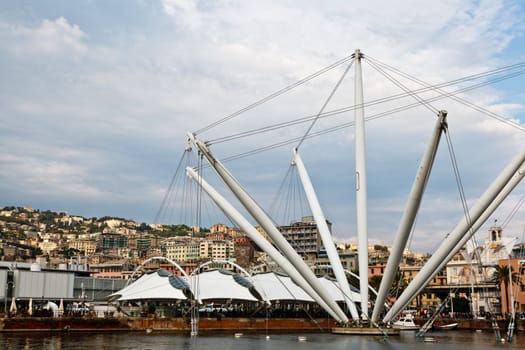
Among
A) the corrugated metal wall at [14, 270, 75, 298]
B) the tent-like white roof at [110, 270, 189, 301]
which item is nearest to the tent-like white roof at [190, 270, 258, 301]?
the tent-like white roof at [110, 270, 189, 301]

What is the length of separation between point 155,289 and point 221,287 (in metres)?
8.19

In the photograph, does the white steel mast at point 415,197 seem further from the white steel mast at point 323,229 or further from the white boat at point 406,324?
the white boat at point 406,324

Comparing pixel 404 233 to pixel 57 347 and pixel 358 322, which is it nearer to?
pixel 358 322

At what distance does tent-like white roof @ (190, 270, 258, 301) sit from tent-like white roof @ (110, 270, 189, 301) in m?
2.07

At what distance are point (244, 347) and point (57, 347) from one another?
11639 millimetres

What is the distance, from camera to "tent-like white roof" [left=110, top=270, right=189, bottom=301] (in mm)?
70562

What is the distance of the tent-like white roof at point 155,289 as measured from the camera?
7056cm

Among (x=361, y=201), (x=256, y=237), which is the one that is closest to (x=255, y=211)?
(x=256, y=237)

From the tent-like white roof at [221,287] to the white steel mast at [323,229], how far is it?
21181mm

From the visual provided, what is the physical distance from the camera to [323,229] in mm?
52062

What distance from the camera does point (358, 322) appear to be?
4647 cm

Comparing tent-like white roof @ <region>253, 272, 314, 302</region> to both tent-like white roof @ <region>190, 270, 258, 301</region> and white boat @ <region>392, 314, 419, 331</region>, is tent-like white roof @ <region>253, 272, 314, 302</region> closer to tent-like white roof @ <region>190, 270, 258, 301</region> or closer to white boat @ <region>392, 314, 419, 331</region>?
tent-like white roof @ <region>190, 270, 258, 301</region>

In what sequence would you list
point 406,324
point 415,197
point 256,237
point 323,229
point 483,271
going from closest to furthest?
point 415,197, point 256,237, point 323,229, point 406,324, point 483,271

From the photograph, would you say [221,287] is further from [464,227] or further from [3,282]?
[464,227]
